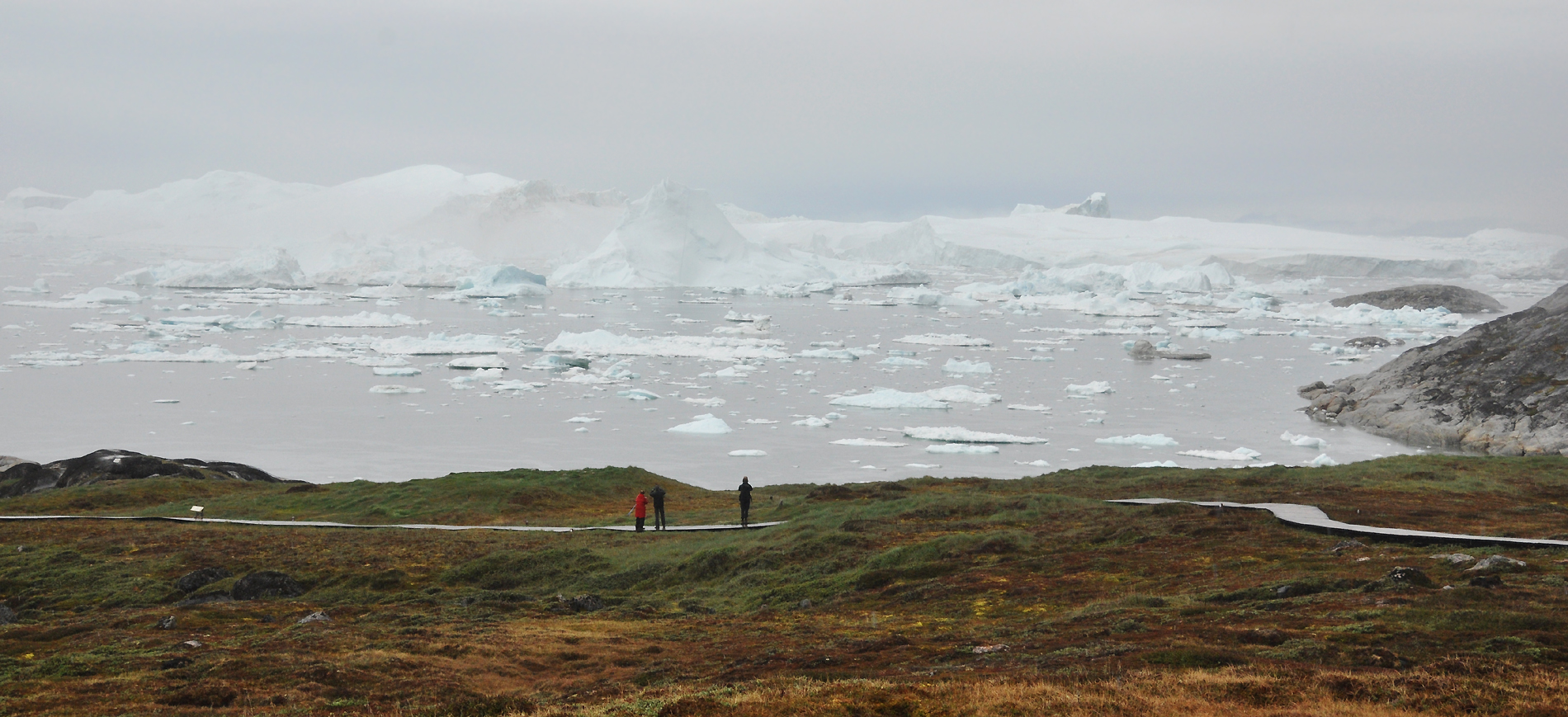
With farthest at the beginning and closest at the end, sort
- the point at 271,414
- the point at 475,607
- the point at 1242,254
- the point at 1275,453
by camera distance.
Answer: the point at 1242,254 → the point at 271,414 → the point at 1275,453 → the point at 475,607

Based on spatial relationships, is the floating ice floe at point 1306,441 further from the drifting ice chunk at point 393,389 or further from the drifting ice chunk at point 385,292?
the drifting ice chunk at point 385,292

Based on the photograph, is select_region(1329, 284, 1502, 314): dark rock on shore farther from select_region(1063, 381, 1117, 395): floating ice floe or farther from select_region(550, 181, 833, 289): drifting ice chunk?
select_region(1063, 381, 1117, 395): floating ice floe

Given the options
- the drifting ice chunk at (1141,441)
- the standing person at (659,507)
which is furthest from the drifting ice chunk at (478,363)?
the standing person at (659,507)

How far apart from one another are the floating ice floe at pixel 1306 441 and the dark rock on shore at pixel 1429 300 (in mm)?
56845

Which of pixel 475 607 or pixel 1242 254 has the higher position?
pixel 1242 254

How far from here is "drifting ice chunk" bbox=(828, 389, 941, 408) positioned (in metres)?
41.7

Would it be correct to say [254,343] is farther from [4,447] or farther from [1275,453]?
[1275,453]

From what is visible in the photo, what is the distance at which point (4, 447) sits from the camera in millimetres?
34219

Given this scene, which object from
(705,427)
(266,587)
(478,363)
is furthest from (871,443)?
A: (478,363)

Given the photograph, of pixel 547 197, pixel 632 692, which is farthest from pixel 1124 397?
pixel 547 197

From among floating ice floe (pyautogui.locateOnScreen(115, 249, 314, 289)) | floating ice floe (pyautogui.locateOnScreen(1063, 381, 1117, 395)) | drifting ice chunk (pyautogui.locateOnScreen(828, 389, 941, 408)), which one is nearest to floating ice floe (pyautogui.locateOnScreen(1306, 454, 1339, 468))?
floating ice floe (pyautogui.locateOnScreen(1063, 381, 1117, 395))

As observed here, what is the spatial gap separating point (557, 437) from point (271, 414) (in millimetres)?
11834

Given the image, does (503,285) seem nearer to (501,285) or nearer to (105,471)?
(501,285)

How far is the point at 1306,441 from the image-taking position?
35.0 m
